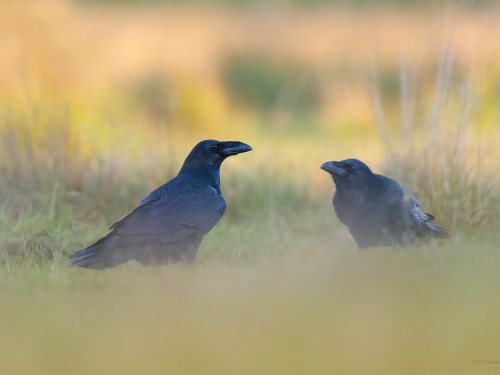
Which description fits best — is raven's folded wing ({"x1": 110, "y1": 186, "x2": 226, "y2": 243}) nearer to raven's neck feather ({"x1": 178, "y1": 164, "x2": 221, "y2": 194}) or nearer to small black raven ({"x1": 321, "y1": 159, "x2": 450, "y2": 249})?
raven's neck feather ({"x1": 178, "y1": 164, "x2": 221, "y2": 194})

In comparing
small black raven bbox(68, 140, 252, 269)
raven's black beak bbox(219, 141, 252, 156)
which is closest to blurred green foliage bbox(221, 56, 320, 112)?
raven's black beak bbox(219, 141, 252, 156)

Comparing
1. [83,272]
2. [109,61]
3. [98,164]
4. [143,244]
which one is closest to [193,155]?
[143,244]

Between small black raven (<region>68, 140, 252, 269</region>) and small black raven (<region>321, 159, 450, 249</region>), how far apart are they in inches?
25.8

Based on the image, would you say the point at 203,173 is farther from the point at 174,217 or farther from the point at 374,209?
the point at 374,209

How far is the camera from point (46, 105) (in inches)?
232

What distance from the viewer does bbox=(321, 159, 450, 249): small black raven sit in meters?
3.92

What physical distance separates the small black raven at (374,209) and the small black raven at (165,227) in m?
0.66

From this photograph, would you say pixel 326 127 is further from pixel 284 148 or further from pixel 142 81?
pixel 142 81

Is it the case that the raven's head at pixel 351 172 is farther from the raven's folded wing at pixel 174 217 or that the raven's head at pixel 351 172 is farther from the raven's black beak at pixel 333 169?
the raven's folded wing at pixel 174 217

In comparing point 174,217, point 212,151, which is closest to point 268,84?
point 212,151

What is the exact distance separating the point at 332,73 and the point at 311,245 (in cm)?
678

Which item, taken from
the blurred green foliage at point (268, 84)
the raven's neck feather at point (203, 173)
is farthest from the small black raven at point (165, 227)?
the blurred green foliage at point (268, 84)

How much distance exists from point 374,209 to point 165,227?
3.95ft

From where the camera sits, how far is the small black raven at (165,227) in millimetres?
3627
